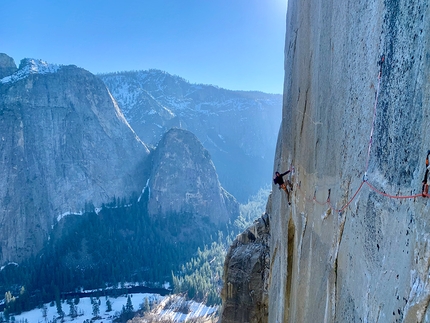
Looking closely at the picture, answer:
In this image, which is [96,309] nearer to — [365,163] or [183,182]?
[183,182]

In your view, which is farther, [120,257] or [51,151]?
[51,151]

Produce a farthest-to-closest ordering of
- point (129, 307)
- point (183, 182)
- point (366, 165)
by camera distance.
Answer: point (183, 182) < point (129, 307) < point (366, 165)

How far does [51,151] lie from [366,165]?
9007cm

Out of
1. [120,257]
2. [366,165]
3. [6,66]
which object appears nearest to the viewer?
[366,165]

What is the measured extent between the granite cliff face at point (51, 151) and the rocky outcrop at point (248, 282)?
236 ft

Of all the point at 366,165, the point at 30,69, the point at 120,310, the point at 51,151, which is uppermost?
the point at 30,69

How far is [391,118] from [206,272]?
226 ft

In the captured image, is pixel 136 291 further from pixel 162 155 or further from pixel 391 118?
pixel 391 118

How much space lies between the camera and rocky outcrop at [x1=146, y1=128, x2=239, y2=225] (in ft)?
315

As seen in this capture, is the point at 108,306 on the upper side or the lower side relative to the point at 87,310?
upper

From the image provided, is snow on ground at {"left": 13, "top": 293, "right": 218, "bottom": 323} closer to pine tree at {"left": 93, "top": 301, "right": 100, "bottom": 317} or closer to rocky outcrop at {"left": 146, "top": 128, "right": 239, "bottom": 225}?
pine tree at {"left": 93, "top": 301, "right": 100, "bottom": 317}

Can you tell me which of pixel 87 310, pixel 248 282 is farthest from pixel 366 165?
pixel 87 310

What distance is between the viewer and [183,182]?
323 ft

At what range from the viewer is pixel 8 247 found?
73438mm
